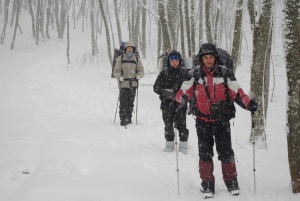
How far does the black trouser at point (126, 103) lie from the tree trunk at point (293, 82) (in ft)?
18.7

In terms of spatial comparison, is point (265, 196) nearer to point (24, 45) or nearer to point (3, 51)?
point (3, 51)

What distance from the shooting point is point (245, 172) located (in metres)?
5.31

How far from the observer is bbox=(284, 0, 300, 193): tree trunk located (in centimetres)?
391

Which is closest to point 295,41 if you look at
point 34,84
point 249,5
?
point 249,5

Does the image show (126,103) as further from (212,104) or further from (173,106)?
(212,104)

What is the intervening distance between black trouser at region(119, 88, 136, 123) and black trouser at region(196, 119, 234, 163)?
15.9ft

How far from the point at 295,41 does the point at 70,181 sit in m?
3.71

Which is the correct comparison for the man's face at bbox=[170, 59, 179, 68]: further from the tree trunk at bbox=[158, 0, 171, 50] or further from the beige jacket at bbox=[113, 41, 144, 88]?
the tree trunk at bbox=[158, 0, 171, 50]

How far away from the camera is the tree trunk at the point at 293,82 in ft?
12.8

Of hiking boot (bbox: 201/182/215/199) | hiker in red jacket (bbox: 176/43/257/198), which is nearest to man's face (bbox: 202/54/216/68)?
hiker in red jacket (bbox: 176/43/257/198)

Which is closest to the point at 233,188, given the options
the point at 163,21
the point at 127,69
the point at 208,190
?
the point at 208,190

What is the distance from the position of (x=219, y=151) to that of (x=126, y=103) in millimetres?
5081

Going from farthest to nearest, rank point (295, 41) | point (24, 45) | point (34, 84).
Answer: point (24, 45), point (34, 84), point (295, 41)

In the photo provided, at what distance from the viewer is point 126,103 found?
9242 millimetres
